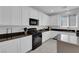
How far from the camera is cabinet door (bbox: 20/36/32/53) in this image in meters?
3.10

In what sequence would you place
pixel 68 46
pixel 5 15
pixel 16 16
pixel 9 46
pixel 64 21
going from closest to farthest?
pixel 68 46, pixel 9 46, pixel 5 15, pixel 16 16, pixel 64 21

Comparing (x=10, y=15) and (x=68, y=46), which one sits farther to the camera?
(x=10, y=15)

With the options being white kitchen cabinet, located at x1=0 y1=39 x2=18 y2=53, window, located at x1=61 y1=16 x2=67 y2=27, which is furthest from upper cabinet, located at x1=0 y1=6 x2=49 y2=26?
window, located at x1=61 y1=16 x2=67 y2=27

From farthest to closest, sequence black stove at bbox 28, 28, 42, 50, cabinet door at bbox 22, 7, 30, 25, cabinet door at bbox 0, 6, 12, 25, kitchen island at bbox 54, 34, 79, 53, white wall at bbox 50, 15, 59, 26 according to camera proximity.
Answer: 1. white wall at bbox 50, 15, 59, 26
2. black stove at bbox 28, 28, 42, 50
3. cabinet door at bbox 22, 7, 30, 25
4. cabinet door at bbox 0, 6, 12, 25
5. kitchen island at bbox 54, 34, 79, 53

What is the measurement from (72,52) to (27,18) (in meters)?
2.75

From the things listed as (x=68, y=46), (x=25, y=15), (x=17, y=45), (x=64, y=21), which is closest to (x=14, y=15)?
(x=25, y=15)

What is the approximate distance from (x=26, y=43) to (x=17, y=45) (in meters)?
0.58

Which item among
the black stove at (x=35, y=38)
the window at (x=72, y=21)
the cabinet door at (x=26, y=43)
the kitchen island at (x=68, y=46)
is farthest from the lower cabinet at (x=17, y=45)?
the window at (x=72, y=21)

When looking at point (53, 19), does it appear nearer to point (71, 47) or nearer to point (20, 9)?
point (20, 9)

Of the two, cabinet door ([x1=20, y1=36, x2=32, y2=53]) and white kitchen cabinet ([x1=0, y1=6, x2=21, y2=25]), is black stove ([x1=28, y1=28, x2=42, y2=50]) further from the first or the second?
white kitchen cabinet ([x1=0, y1=6, x2=21, y2=25])

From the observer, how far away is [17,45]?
280 centimetres

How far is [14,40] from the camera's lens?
262cm

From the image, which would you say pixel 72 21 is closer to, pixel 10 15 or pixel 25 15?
pixel 25 15

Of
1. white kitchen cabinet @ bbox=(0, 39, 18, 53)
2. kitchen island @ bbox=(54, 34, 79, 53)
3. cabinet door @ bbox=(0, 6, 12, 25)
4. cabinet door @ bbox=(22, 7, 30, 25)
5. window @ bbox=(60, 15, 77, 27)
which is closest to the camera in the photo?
kitchen island @ bbox=(54, 34, 79, 53)
